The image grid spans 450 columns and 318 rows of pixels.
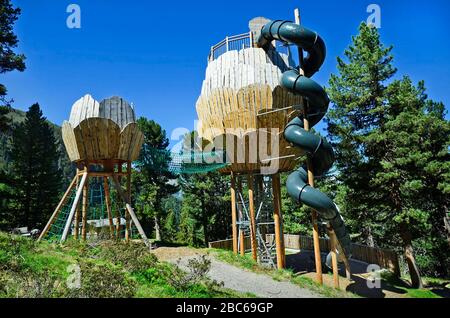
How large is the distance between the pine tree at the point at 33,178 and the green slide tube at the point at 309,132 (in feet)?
77.0

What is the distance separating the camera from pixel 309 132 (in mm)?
10742

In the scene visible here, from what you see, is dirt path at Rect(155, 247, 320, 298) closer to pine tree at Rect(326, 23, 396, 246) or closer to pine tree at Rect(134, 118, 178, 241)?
pine tree at Rect(326, 23, 396, 246)

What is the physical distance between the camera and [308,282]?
10.5m

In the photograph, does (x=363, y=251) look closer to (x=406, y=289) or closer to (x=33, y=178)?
(x=406, y=289)

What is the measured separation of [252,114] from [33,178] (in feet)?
73.9

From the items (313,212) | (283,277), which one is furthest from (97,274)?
(313,212)

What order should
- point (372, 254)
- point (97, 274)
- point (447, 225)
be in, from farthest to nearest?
1. point (372, 254)
2. point (447, 225)
3. point (97, 274)

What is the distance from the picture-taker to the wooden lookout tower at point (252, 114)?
44.3 ft

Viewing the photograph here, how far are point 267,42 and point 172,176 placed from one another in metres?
17.8

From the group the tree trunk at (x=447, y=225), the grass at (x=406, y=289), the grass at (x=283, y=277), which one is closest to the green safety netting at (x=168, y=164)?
the grass at (x=283, y=277)

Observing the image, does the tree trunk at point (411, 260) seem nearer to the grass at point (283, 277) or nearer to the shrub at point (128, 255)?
the grass at point (283, 277)

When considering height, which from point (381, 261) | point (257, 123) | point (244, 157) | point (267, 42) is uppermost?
point (267, 42)
